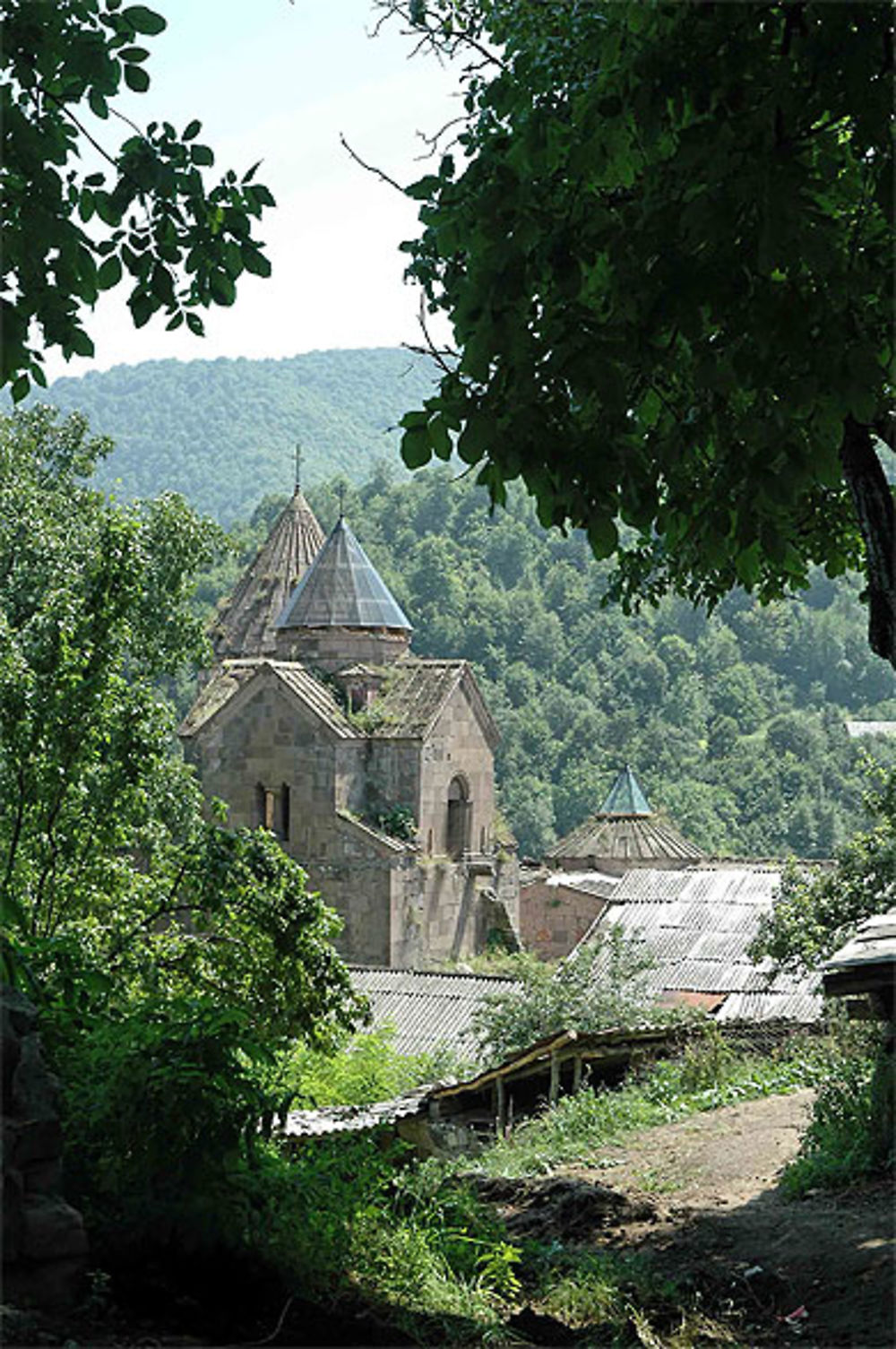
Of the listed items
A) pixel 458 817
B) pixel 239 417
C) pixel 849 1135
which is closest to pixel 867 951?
pixel 849 1135

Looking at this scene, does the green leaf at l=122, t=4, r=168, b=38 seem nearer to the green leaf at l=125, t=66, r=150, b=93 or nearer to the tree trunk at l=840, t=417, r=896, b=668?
the green leaf at l=125, t=66, r=150, b=93

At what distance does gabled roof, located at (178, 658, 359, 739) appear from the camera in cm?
2586

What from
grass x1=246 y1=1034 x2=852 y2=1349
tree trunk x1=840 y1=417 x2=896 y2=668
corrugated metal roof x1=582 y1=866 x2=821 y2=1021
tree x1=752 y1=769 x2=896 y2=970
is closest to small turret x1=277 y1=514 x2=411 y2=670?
corrugated metal roof x1=582 y1=866 x2=821 y2=1021

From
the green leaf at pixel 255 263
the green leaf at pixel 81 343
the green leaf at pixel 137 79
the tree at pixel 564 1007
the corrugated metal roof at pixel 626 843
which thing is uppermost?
the green leaf at pixel 137 79

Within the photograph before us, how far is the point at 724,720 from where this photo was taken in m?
69.4

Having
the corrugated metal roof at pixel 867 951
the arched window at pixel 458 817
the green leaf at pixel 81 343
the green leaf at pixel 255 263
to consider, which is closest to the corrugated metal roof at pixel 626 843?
the arched window at pixel 458 817

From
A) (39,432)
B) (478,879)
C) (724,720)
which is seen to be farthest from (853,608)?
(39,432)

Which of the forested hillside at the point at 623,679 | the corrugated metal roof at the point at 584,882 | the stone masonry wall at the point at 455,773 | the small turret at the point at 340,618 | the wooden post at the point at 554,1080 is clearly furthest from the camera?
the forested hillside at the point at 623,679

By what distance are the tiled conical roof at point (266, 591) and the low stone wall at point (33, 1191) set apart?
2699cm

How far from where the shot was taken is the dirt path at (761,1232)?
5242mm

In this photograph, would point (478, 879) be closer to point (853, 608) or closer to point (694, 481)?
point (694, 481)

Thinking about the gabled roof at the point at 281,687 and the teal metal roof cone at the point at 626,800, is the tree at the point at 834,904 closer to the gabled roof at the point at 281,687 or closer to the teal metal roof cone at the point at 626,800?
the gabled roof at the point at 281,687

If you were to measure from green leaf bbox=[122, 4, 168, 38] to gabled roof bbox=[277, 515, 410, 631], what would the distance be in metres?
21.8

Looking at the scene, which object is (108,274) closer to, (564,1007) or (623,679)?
(564,1007)
